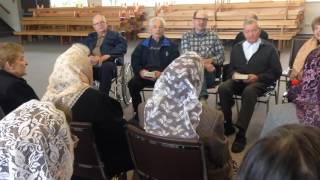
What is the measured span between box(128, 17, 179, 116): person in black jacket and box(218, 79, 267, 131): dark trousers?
2.50 ft

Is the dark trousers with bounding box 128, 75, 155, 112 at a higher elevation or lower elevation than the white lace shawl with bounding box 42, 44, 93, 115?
lower

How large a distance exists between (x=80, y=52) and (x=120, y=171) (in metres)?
0.76

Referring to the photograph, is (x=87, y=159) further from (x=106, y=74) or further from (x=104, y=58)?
(x=104, y=58)

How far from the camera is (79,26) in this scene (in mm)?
9664

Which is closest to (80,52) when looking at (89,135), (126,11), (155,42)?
(89,135)

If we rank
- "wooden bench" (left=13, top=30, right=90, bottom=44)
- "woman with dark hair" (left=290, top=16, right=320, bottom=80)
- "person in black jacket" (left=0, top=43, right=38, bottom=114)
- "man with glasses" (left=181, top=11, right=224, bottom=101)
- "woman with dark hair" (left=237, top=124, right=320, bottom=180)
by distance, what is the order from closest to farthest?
1. "woman with dark hair" (left=237, top=124, right=320, bottom=180)
2. "person in black jacket" (left=0, top=43, right=38, bottom=114)
3. "woman with dark hair" (left=290, top=16, right=320, bottom=80)
4. "man with glasses" (left=181, top=11, right=224, bottom=101)
5. "wooden bench" (left=13, top=30, right=90, bottom=44)

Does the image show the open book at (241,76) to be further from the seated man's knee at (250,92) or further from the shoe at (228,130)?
the shoe at (228,130)

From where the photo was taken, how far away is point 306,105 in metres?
1.94

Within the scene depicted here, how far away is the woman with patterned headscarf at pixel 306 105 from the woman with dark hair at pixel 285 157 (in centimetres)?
129

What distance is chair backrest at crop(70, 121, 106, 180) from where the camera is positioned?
1835 mm

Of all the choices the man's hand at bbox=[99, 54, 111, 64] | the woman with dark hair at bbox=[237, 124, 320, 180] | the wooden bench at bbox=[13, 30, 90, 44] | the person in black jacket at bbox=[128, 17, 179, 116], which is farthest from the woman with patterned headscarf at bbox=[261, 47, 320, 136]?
the wooden bench at bbox=[13, 30, 90, 44]

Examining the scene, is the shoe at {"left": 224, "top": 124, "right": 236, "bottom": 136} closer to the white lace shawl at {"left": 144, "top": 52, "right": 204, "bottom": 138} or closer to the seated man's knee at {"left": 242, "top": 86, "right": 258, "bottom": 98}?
the seated man's knee at {"left": 242, "top": 86, "right": 258, "bottom": 98}

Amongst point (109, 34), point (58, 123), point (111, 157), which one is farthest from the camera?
point (109, 34)

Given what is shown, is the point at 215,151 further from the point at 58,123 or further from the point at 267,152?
the point at 267,152
